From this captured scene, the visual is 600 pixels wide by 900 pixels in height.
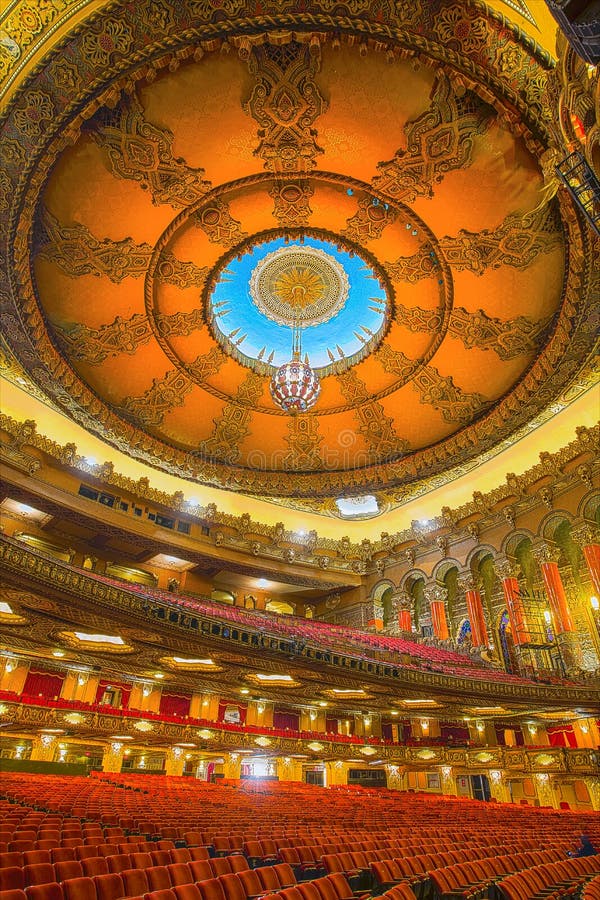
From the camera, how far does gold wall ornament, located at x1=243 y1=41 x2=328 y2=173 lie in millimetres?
9500

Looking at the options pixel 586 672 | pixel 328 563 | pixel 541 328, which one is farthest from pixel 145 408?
pixel 586 672

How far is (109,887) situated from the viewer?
3387mm

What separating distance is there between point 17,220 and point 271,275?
745 cm

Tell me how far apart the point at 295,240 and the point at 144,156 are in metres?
4.75

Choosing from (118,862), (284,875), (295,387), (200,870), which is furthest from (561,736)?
(118,862)

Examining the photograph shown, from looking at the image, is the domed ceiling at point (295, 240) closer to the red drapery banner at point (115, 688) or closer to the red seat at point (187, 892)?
the red drapery banner at point (115, 688)

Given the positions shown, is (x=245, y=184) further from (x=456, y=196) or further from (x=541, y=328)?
(x=541, y=328)

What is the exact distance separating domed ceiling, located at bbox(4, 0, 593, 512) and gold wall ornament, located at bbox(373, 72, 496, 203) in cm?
5

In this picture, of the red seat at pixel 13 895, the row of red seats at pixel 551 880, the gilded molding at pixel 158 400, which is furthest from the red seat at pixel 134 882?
the gilded molding at pixel 158 400

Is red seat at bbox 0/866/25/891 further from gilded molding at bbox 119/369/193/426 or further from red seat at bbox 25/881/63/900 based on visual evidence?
gilded molding at bbox 119/369/193/426

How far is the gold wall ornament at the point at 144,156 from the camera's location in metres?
10.1

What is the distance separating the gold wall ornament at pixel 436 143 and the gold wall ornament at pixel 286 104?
6.12ft

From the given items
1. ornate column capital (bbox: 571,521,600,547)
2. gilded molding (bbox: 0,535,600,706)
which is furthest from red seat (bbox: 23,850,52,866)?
ornate column capital (bbox: 571,521,600,547)

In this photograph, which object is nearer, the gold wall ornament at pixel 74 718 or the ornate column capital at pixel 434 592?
the gold wall ornament at pixel 74 718
